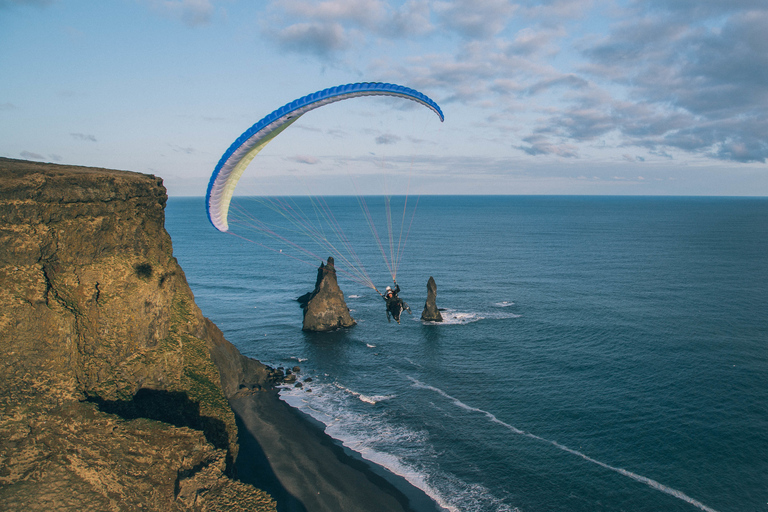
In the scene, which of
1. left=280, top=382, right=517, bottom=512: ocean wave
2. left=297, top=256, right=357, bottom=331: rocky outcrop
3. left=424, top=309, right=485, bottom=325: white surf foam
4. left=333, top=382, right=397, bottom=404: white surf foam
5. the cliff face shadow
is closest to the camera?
the cliff face shadow

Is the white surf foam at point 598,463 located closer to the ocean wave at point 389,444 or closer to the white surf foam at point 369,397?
the white surf foam at point 369,397

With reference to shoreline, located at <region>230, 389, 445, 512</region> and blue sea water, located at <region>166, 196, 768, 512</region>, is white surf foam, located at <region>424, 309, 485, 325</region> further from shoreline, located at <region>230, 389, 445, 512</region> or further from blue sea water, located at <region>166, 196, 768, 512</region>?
shoreline, located at <region>230, 389, 445, 512</region>

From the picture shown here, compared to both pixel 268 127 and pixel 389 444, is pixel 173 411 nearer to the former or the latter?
pixel 389 444

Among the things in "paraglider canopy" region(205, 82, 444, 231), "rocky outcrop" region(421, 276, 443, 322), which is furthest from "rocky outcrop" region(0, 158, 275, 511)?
"rocky outcrop" region(421, 276, 443, 322)

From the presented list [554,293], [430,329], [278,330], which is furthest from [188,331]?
[554,293]

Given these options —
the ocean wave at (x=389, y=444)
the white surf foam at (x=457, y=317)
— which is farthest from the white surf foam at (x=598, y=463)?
the white surf foam at (x=457, y=317)

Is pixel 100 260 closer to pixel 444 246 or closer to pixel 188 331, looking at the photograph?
pixel 188 331
